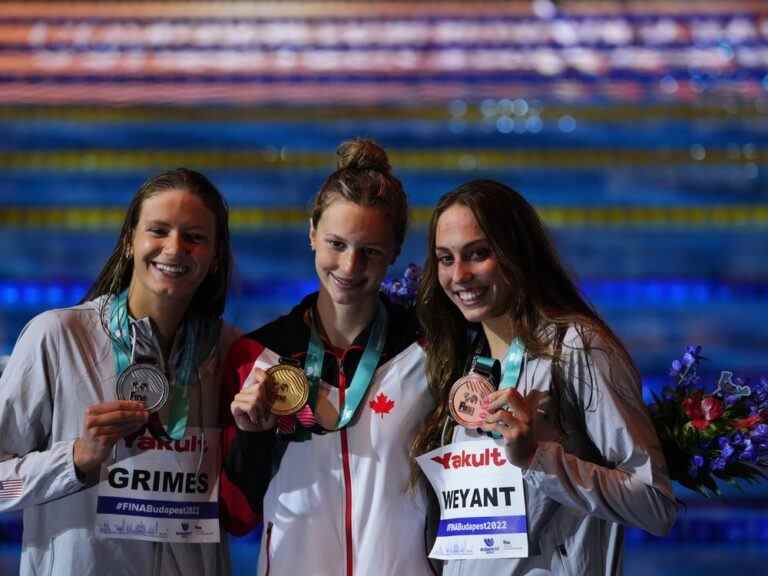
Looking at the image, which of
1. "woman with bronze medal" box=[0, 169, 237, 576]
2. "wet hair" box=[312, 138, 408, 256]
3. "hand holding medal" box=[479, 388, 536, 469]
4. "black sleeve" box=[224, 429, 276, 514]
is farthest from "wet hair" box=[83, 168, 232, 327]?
"hand holding medal" box=[479, 388, 536, 469]

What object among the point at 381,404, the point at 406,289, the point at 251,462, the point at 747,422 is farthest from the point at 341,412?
the point at 747,422

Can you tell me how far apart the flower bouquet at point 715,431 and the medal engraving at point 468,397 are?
43cm

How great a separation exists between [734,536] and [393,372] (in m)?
3.12

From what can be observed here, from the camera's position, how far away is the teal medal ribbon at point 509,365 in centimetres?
243

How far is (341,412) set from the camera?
257 centimetres

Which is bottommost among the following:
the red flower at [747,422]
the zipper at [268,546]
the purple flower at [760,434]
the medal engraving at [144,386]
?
the zipper at [268,546]

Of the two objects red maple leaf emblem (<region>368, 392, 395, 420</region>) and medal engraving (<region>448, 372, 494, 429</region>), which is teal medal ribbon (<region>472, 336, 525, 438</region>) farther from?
red maple leaf emblem (<region>368, 392, 395, 420</region>)

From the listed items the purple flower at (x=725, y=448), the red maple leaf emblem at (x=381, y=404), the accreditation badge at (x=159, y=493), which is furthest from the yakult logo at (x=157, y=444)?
the purple flower at (x=725, y=448)

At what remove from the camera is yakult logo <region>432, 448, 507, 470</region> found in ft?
7.94

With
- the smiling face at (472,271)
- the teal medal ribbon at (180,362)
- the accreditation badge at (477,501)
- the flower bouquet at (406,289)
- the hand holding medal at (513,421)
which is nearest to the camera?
the hand holding medal at (513,421)

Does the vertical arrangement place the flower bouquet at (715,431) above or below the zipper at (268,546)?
above

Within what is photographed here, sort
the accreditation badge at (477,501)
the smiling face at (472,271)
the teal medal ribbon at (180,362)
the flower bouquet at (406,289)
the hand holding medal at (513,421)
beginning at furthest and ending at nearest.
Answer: the flower bouquet at (406,289) → the teal medal ribbon at (180,362) → the smiling face at (472,271) → the accreditation badge at (477,501) → the hand holding medal at (513,421)

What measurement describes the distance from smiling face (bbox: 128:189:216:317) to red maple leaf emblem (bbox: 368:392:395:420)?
0.45 m

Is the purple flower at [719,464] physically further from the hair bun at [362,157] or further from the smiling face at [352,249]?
the hair bun at [362,157]
